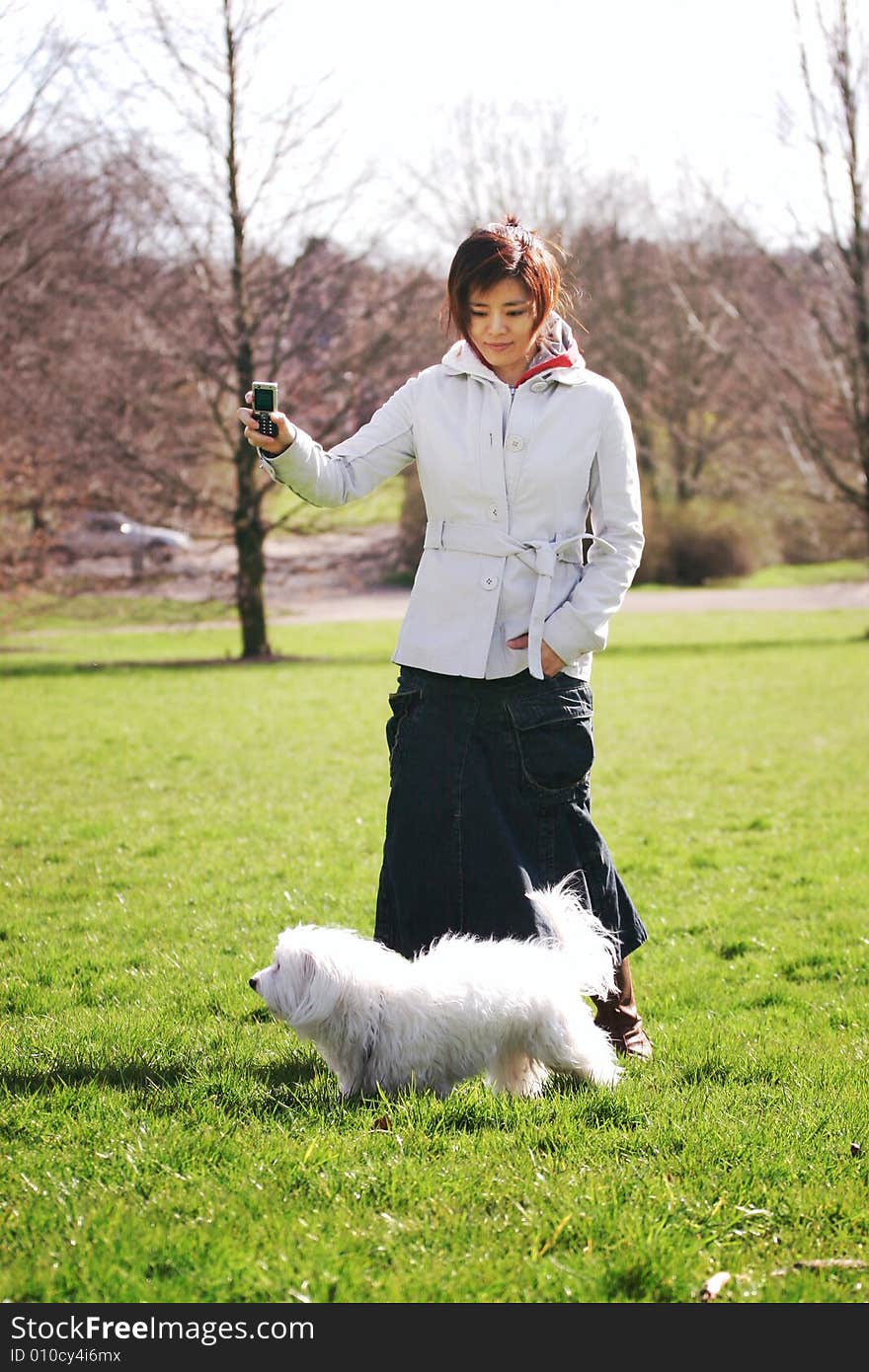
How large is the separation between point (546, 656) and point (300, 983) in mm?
1154

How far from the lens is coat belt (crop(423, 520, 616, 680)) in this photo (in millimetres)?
3820

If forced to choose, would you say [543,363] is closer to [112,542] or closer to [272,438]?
[272,438]

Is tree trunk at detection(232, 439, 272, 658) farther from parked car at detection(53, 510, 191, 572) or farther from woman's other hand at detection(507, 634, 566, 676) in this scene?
woman's other hand at detection(507, 634, 566, 676)

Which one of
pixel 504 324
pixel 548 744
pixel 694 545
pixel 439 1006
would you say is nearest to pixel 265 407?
pixel 504 324

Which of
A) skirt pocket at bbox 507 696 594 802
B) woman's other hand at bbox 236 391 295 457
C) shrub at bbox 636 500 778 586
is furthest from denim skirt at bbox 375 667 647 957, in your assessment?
shrub at bbox 636 500 778 586

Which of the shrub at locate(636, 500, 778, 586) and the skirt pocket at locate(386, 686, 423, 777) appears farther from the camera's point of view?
the shrub at locate(636, 500, 778, 586)

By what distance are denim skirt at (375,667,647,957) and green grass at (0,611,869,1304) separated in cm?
55

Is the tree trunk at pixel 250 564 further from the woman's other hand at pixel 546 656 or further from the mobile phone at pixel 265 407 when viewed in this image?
the woman's other hand at pixel 546 656

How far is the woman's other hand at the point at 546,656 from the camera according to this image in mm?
3832

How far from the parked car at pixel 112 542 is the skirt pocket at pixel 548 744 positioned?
60.8ft

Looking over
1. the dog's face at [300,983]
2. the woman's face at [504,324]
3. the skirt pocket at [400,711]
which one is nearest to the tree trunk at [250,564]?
the skirt pocket at [400,711]

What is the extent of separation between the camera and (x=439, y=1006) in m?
3.57

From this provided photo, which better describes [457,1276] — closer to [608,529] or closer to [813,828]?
[608,529]

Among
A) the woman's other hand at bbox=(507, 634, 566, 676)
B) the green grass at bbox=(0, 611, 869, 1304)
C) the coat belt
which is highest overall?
the coat belt
